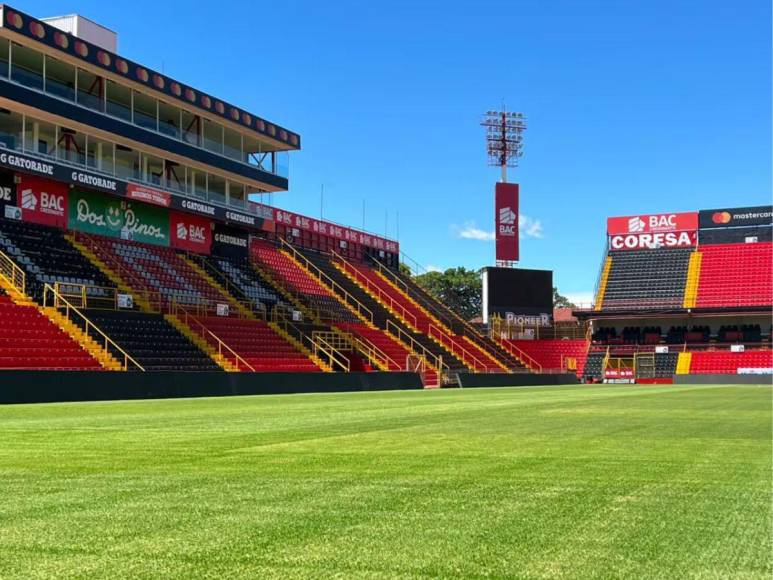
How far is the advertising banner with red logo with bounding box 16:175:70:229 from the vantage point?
Result: 36.6 metres

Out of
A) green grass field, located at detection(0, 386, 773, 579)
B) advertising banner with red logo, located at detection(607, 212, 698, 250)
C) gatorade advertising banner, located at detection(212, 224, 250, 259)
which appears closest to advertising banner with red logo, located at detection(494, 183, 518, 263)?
advertising banner with red logo, located at detection(607, 212, 698, 250)

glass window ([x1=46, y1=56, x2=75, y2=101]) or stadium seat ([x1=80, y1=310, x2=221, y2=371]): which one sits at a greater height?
glass window ([x1=46, y1=56, x2=75, y2=101])

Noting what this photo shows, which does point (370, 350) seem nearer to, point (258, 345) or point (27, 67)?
point (258, 345)

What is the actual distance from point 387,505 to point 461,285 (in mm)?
113522

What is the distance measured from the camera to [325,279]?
56.4 m

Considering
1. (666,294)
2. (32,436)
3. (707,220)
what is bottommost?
(32,436)

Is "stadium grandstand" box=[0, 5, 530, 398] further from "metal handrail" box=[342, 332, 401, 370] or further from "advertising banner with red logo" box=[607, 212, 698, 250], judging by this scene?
"advertising banner with red logo" box=[607, 212, 698, 250]

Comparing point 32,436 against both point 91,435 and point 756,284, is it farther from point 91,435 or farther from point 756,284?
point 756,284

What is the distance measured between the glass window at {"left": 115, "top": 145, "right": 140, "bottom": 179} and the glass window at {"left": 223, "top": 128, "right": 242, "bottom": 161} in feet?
18.2

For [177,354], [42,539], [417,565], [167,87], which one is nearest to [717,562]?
[417,565]

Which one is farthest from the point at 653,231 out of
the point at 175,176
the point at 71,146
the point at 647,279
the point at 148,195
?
the point at 71,146

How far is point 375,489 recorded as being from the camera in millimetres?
6094

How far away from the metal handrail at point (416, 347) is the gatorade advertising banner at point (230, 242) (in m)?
9.96

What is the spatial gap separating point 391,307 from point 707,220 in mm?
33707
